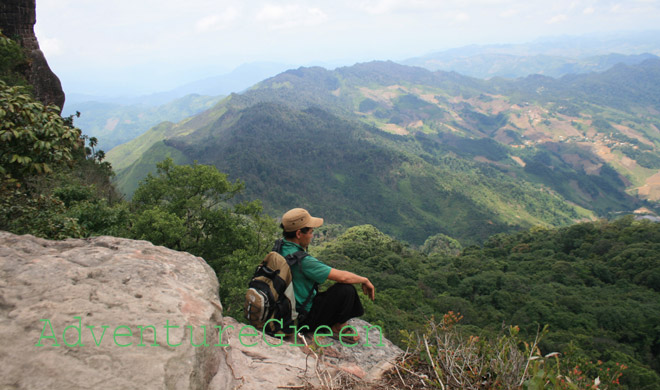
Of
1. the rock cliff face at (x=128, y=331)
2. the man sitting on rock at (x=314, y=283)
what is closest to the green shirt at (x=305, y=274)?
the man sitting on rock at (x=314, y=283)

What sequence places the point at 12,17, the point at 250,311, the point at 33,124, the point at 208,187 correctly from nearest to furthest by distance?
1. the point at 250,311
2. the point at 33,124
3. the point at 208,187
4. the point at 12,17


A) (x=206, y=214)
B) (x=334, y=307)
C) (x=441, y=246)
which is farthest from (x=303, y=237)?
(x=441, y=246)

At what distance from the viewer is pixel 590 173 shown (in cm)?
17725

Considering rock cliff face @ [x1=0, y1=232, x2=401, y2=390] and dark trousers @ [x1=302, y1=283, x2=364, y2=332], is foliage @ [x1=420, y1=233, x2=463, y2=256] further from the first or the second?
rock cliff face @ [x1=0, y1=232, x2=401, y2=390]

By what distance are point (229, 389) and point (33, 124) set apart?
512cm

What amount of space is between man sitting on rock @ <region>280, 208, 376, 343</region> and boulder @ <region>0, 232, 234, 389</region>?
1.18 m

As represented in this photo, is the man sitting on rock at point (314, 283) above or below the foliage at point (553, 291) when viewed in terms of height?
above

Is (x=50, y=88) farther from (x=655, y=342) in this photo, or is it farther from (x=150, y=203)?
(x=655, y=342)

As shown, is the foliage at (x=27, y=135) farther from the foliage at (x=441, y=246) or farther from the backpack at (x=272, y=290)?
the foliage at (x=441, y=246)

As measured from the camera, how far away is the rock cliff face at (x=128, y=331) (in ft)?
10.1

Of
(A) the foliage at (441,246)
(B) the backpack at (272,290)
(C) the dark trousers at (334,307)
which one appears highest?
(B) the backpack at (272,290)

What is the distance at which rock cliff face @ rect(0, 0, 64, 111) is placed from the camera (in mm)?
25031

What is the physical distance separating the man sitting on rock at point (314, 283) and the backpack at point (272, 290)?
0.17m

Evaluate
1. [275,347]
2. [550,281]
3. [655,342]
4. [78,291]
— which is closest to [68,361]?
[78,291]
